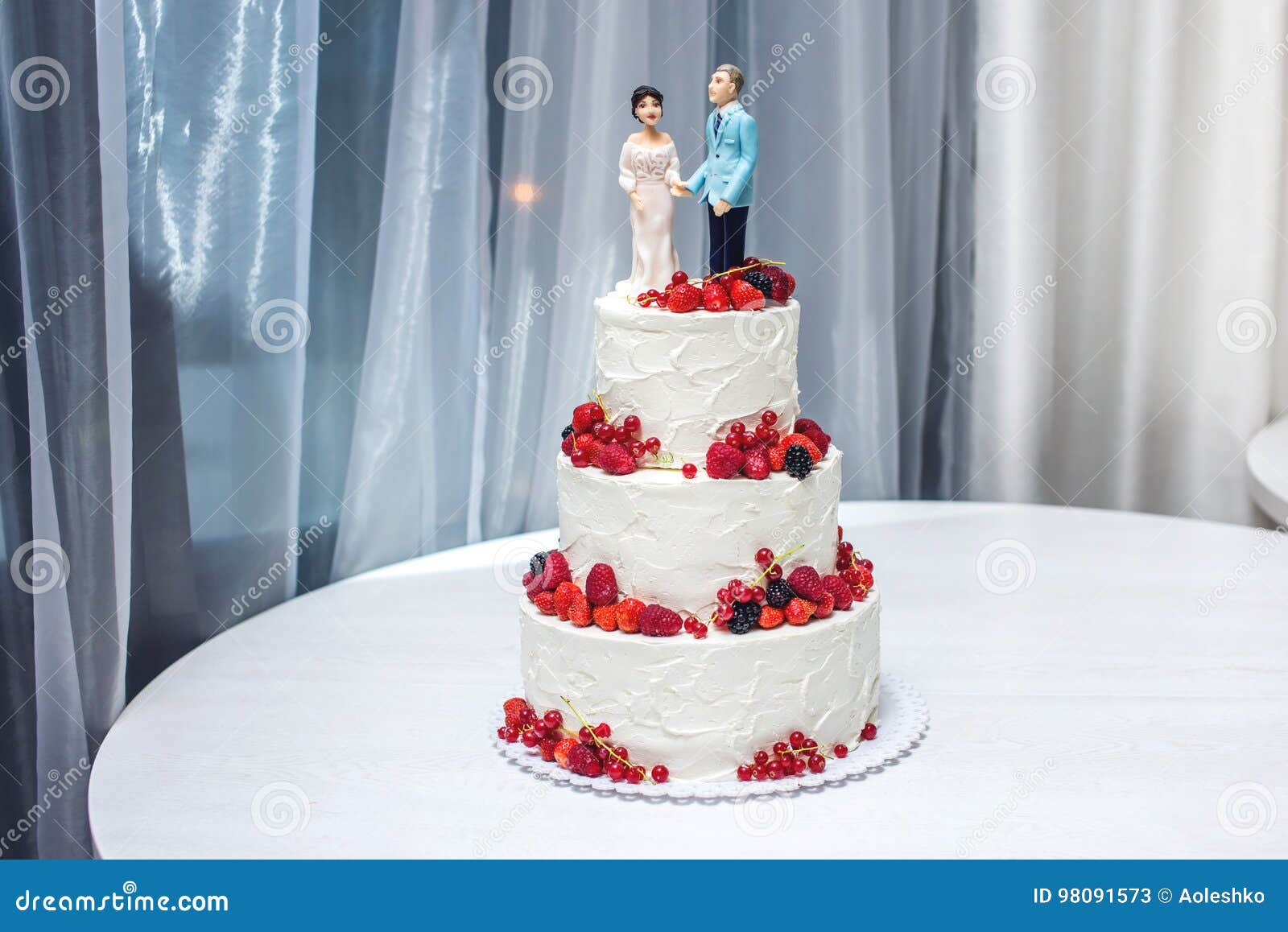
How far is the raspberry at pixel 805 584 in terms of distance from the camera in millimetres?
2635

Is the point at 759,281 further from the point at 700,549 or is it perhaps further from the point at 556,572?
the point at 556,572

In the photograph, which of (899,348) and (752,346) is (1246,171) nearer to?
(899,348)

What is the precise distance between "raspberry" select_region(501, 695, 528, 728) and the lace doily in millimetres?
42

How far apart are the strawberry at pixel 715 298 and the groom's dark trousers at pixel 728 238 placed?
131 millimetres

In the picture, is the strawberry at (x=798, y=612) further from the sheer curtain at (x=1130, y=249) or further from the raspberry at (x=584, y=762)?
the sheer curtain at (x=1130, y=249)

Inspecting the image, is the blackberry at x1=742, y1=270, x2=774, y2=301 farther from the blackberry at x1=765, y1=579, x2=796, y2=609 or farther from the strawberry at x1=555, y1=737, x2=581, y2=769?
the strawberry at x1=555, y1=737, x2=581, y2=769

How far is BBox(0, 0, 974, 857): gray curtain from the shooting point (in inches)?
112

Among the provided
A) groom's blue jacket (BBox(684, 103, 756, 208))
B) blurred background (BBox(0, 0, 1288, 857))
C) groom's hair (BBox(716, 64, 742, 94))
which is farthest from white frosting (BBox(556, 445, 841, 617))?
blurred background (BBox(0, 0, 1288, 857))

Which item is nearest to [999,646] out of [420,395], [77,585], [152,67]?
[420,395]

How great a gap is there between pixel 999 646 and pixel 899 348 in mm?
1746

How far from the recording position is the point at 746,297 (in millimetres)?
2607

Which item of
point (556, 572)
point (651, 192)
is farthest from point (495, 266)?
point (556, 572)

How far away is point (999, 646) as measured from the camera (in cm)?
330

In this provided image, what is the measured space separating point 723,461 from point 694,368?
17 cm
